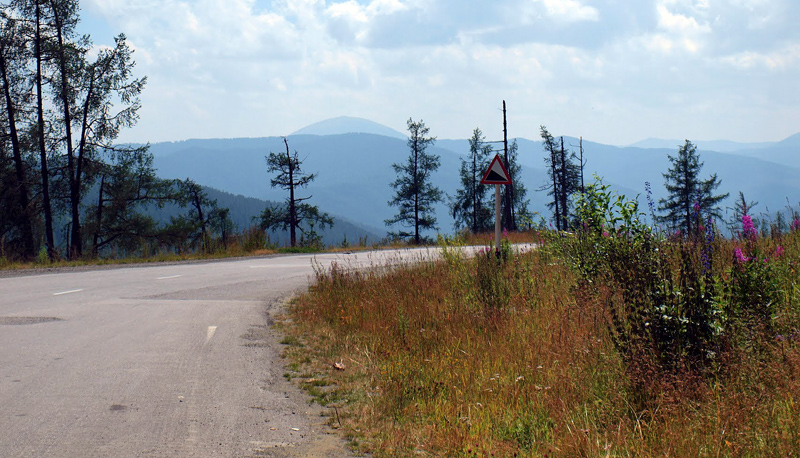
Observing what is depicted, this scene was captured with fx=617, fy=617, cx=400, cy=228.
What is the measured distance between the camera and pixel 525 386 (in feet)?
17.7

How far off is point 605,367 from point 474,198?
62.1m

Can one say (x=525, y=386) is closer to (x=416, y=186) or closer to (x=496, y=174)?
(x=496, y=174)

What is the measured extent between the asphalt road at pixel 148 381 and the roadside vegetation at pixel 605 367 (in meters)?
0.50

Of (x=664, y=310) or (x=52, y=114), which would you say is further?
(x=52, y=114)

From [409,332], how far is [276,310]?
3866 millimetres

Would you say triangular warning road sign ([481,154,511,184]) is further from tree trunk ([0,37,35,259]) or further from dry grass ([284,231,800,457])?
tree trunk ([0,37,35,259])

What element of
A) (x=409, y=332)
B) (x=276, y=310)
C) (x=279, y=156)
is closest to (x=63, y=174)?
(x=279, y=156)

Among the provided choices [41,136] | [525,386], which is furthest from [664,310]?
[41,136]

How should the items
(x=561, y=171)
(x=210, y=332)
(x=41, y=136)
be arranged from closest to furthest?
(x=210, y=332), (x=41, y=136), (x=561, y=171)

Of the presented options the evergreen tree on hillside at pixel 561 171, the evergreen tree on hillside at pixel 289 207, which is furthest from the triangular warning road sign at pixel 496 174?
the evergreen tree on hillside at pixel 561 171

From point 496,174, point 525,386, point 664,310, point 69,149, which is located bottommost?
point 525,386

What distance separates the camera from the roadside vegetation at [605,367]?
415cm

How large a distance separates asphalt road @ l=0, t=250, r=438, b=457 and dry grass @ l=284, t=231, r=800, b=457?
1.63 ft

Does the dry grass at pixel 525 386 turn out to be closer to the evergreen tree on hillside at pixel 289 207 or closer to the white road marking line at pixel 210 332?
the white road marking line at pixel 210 332
